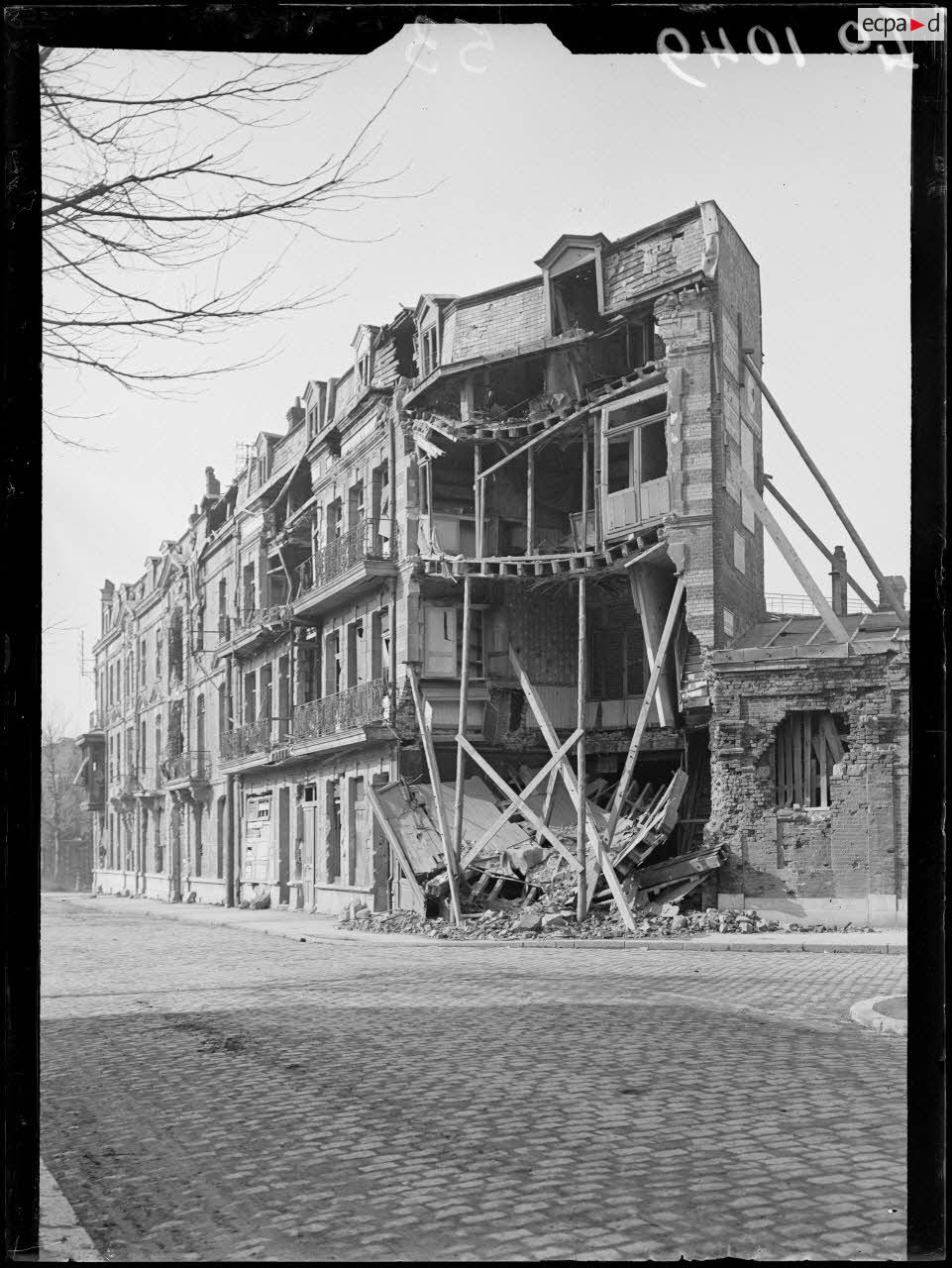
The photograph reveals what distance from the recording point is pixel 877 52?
13.8 feet

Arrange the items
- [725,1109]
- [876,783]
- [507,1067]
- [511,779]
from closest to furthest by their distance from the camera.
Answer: [725,1109], [507,1067], [876,783], [511,779]

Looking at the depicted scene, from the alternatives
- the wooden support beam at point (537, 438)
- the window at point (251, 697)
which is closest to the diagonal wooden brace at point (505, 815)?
the wooden support beam at point (537, 438)

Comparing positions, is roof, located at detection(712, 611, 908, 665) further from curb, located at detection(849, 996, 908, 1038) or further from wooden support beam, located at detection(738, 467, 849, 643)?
curb, located at detection(849, 996, 908, 1038)

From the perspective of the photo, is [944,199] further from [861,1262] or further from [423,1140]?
[423,1140]

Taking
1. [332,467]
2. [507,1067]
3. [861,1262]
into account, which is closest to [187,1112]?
[507,1067]

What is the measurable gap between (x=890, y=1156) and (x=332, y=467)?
25.6 meters

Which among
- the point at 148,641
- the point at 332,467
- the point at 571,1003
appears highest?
the point at 332,467

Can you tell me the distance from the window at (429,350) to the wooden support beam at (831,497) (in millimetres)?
7160

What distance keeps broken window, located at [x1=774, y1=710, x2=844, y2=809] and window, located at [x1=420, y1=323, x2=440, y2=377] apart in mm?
11002

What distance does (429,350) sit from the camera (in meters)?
26.5

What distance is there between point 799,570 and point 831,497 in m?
10.2

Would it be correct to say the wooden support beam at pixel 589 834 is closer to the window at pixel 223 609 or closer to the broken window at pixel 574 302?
the broken window at pixel 574 302

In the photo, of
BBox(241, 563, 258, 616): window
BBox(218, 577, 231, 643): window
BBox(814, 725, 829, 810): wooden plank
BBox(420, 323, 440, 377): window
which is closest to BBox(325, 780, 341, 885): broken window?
BBox(241, 563, 258, 616): window

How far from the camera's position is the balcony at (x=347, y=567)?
25859mm
